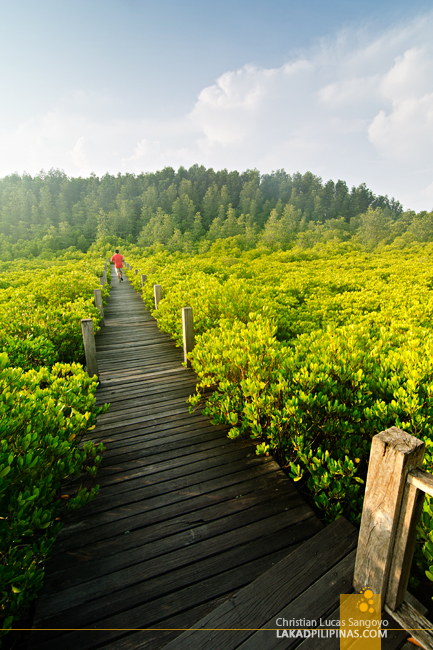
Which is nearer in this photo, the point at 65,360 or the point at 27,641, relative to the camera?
the point at 27,641

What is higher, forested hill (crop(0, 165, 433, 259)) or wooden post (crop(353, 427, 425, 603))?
forested hill (crop(0, 165, 433, 259))

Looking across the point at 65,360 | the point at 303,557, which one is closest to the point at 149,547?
the point at 303,557

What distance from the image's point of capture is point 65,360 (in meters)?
6.08

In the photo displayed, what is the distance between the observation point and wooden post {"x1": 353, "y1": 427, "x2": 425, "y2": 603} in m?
1.44

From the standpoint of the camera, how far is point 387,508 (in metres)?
1.52

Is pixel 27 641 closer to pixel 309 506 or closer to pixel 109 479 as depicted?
pixel 109 479

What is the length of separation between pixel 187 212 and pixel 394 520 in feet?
274

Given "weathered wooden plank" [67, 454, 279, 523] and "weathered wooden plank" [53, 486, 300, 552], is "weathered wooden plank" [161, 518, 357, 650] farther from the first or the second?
"weathered wooden plank" [67, 454, 279, 523]

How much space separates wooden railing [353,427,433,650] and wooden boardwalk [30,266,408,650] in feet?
1.13

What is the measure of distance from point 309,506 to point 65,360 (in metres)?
5.41

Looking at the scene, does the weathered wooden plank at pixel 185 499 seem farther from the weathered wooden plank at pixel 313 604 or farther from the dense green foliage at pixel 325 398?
the weathered wooden plank at pixel 313 604

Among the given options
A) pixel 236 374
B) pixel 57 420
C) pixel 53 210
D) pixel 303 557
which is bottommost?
pixel 303 557

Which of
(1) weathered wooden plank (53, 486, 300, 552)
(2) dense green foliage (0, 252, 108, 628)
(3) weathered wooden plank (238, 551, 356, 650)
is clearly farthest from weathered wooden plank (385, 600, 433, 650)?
(2) dense green foliage (0, 252, 108, 628)

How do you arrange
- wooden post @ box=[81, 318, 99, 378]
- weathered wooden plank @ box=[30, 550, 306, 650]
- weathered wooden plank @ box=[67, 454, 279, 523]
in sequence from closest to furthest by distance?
weathered wooden plank @ box=[30, 550, 306, 650] < weathered wooden plank @ box=[67, 454, 279, 523] < wooden post @ box=[81, 318, 99, 378]
